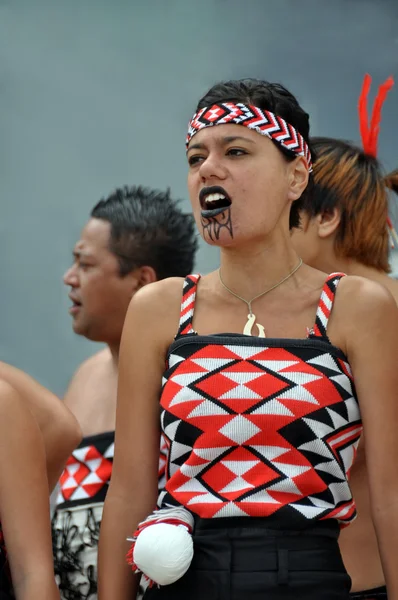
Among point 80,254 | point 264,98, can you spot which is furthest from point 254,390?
point 80,254

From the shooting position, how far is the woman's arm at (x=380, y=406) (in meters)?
1.73

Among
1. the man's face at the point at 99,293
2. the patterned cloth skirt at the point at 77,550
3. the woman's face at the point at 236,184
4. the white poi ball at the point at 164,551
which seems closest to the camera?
the white poi ball at the point at 164,551

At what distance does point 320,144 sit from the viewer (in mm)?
2811

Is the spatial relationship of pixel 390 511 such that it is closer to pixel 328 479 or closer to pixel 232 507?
pixel 328 479

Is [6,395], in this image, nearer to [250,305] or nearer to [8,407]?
[8,407]

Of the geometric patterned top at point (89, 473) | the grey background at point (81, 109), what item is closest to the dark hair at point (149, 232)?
the geometric patterned top at point (89, 473)

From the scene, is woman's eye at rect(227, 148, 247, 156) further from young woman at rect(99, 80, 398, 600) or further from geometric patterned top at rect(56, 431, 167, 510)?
geometric patterned top at rect(56, 431, 167, 510)

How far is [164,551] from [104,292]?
5.32ft

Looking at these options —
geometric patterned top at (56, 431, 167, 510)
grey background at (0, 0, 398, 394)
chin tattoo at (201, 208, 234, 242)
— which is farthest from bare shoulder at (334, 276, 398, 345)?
grey background at (0, 0, 398, 394)

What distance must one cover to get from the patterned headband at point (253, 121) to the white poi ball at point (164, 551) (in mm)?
772

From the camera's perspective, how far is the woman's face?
1.83m

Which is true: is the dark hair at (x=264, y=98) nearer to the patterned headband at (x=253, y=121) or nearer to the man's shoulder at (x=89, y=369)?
the patterned headband at (x=253, y=121)

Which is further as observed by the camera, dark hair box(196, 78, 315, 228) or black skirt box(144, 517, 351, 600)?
dark hair box(196, 78, 315, 228)

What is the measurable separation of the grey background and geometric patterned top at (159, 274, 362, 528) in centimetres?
283
